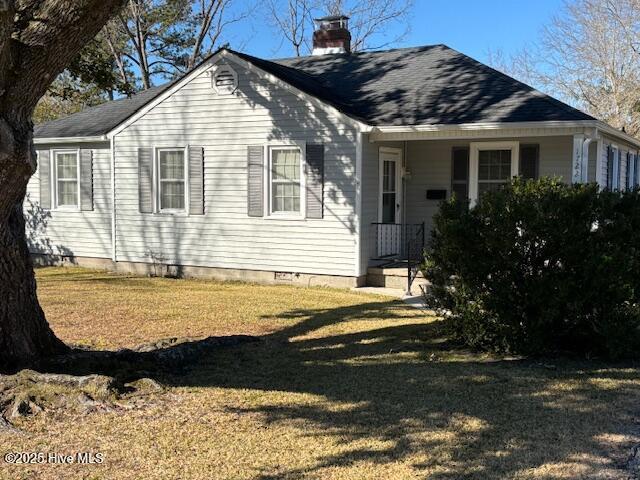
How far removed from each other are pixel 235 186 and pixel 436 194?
4.05m

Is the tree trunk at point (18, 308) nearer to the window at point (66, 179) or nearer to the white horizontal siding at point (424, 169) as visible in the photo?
the white horizontal siding at point (424, 169)

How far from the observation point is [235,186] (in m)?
12.8

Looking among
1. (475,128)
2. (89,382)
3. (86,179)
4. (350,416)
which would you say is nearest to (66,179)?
(86,179)

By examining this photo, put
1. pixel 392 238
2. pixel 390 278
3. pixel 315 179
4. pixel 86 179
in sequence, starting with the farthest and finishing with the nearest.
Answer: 1. pixel 86 179
2. pixel 392 238
3. pixel 315 179
4. pixel 390 278

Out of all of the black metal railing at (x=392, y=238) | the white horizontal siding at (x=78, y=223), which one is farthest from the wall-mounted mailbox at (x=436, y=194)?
the white horizontal siding at (x=78, y=223)

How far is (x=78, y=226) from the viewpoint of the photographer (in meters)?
15.0

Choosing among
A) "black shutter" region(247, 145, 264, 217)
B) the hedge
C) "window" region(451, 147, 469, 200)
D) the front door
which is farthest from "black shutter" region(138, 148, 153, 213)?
the hedge

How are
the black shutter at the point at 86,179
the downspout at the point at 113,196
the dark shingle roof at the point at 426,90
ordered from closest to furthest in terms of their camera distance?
the dark shingle roof at the point at 426,90 < the downspout at the point at 113,196 < the black shutter at the point at 86,179

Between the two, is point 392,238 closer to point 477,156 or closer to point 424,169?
point 424,169

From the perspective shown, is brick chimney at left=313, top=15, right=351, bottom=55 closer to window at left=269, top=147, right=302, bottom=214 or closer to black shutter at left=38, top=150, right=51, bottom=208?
window at left=269, top=147, right=302, bottom=214

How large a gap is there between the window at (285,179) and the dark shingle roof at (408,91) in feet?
4.06

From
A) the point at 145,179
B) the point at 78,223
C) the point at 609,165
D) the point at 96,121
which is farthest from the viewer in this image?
the point at 96,121

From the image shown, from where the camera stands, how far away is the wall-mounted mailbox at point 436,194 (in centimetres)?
1289

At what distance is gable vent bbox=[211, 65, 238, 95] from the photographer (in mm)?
12555
